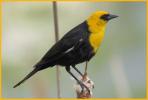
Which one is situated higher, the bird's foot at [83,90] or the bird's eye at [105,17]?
the bird's eye at [105,17]

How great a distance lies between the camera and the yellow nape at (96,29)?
4324 millimetres

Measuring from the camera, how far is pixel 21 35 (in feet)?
21.3

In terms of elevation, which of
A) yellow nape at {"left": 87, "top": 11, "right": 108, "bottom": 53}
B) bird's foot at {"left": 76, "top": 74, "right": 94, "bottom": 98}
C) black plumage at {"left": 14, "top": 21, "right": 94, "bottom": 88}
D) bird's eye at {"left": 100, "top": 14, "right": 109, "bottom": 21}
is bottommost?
bird's foot at {"left": 76, "top": 74, "right": 94, "bottom": 98}

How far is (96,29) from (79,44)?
5.2 inches

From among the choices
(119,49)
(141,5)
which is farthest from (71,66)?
(141,5)

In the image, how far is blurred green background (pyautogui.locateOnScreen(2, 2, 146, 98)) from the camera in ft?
19.4

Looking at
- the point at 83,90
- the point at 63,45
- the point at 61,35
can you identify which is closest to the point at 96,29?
the point at 63,45

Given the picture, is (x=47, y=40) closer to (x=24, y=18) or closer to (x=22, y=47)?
(x=22, y=47)

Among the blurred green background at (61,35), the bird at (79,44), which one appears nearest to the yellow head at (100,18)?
the bird at (79,44)

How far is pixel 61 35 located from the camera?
6.02 meters

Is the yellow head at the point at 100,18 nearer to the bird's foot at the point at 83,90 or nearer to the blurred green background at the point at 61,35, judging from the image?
the bird's foot at the point at 83,90

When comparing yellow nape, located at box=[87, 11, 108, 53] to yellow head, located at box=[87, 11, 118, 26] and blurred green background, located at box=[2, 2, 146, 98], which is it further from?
blurred green background, located at box=[2, 2, 146, 98]

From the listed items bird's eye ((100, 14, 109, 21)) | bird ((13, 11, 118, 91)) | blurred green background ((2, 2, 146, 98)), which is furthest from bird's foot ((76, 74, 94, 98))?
blurred green background ((2, 2, 146, 98))

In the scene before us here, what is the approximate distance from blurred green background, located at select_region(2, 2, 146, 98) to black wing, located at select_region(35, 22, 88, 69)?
107 centimetres
